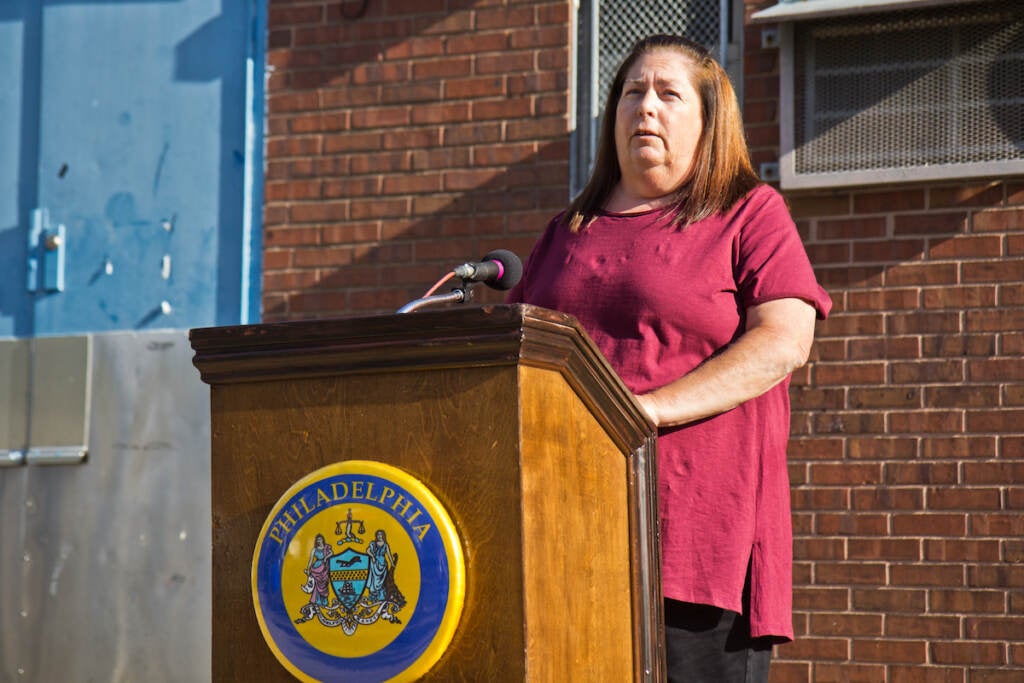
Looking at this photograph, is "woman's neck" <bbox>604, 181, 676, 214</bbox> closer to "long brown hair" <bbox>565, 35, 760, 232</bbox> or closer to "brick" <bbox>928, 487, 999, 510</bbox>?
"long brown hair" <bbox>565, 35, 760, 232</bbox>

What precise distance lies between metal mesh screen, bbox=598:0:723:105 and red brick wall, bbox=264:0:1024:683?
0.56 feet

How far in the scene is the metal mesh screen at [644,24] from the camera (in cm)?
514

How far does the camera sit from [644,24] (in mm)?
5246

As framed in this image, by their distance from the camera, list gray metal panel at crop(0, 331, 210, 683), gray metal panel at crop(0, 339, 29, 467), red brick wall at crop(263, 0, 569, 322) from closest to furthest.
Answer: red brick wall at crop(263, 0, 569, 322) → gray metal panel at crop(0, 331, 210, 683) → gray metal panel at crop(0, 339, 29, 467)

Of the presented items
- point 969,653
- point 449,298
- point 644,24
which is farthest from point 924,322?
point 449,298

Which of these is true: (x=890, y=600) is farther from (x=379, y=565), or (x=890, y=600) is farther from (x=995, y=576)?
(x=379, y=565)

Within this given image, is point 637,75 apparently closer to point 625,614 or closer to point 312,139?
point 625,614

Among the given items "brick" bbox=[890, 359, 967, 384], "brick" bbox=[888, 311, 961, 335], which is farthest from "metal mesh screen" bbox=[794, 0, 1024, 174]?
"brick" bbox=[890, 359, 967, 384]

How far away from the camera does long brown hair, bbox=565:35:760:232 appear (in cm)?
264

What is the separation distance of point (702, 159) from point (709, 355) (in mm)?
422

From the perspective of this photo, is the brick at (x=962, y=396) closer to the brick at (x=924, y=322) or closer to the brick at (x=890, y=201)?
the brick at (x=924, y=322)

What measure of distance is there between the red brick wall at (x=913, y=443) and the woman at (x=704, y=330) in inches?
84.4

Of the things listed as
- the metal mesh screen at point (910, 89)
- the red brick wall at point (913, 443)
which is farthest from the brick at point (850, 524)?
the metal mesh screen at point (910, 89)

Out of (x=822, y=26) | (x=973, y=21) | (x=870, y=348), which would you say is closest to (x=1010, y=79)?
(x=973, y=21)
